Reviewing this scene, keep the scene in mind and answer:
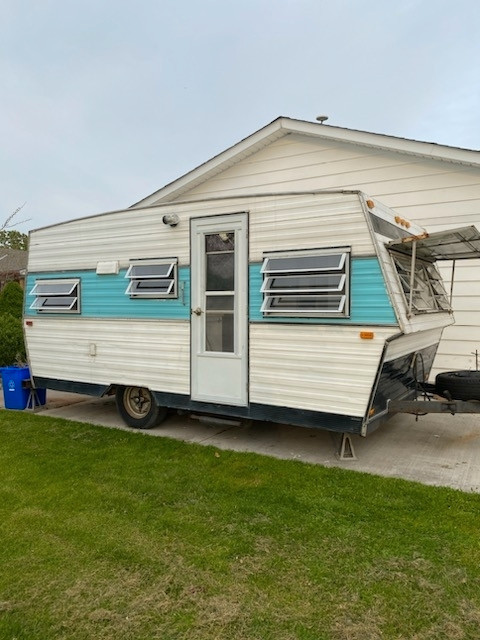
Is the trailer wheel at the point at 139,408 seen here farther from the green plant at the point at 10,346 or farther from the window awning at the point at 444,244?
the green plant at the point at 10,346

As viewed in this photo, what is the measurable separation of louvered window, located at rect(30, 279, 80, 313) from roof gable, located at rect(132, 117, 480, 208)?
132 inches

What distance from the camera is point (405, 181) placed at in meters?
7.41

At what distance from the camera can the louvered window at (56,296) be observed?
6.60 metres

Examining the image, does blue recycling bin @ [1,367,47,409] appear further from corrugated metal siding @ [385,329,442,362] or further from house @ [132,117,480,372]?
corrugated metal siding @ [385,329,442,362]

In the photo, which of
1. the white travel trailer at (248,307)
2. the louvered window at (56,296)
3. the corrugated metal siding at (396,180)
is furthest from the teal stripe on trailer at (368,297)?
the louvered window at (56,296)

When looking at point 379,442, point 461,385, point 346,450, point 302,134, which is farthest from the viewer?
point 302,134

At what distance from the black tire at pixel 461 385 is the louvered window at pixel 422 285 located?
0.78 m

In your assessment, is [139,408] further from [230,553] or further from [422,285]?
[422,285]

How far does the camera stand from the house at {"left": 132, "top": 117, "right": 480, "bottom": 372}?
6988 mm

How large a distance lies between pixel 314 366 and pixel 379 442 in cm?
152

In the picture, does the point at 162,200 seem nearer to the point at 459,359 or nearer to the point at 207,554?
the point at 459,359

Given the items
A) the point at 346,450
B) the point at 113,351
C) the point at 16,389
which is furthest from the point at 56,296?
the point at 346,450

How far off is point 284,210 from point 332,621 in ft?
12.0

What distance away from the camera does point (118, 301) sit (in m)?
→ 6.20
